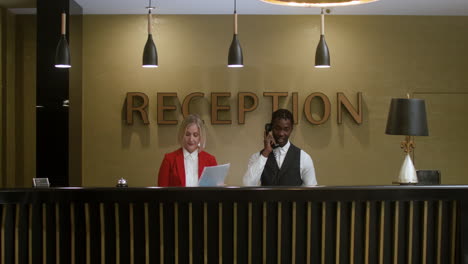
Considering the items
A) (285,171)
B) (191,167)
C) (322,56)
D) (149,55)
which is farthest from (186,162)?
(322,56)

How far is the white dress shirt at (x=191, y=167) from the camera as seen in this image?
229 inches

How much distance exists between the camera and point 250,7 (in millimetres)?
7176

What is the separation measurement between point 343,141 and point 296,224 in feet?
12.3

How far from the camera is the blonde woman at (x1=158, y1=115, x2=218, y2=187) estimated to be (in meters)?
5.78

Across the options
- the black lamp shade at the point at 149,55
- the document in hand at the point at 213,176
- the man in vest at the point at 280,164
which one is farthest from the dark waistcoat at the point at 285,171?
the black lamp shade at the point at 149,55

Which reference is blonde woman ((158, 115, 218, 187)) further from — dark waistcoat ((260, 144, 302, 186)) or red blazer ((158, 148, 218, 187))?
dark waistcoat ((260, 144, 302, 186))

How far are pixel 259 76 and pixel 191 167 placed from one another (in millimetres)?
2113

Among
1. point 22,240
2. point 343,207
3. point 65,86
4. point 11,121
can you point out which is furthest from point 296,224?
point 11,121

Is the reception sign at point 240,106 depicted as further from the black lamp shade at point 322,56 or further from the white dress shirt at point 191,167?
the white dress shirt at point 191,167

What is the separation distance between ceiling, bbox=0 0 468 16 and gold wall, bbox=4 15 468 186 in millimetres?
148

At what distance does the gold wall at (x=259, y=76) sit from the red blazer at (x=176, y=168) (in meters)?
1.79

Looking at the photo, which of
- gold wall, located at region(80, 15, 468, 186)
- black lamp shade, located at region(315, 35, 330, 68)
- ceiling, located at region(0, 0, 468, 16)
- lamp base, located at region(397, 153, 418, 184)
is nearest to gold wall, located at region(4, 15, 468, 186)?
gold wall, located at region(80, 15, 468, 186)

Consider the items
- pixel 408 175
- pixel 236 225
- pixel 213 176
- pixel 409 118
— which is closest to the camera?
pixel 236 225

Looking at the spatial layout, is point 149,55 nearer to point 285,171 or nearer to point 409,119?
point 285,171
